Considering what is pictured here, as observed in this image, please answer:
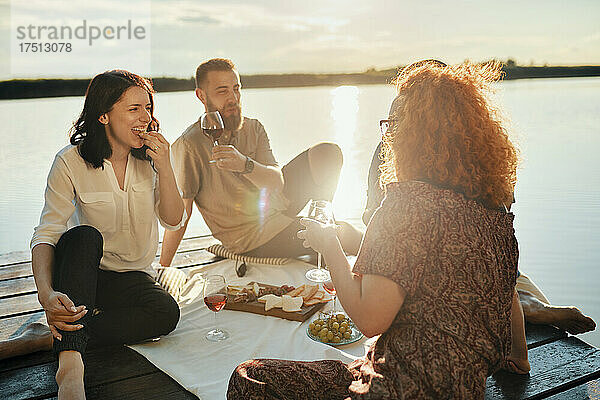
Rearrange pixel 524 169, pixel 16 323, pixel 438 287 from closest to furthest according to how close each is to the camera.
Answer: pixel 438 287
pixel 16 323
pixel 524 169

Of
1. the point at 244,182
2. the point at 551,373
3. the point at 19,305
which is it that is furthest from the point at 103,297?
the point at 551,373

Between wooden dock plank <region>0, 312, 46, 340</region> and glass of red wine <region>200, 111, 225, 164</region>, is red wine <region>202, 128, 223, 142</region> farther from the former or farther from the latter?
wooden dock plank <region>0, 312, 46, 340</region>

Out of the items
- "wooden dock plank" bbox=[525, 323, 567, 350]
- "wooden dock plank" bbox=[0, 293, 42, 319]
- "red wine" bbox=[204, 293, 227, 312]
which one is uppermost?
"red wine" bbox=[204, 293, 227, 312]

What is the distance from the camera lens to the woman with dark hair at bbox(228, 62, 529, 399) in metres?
1.62

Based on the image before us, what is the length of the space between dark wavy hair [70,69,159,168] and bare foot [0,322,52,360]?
762 mm

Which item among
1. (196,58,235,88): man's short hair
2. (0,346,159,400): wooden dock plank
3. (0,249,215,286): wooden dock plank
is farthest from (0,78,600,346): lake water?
(0,346,159,400): wooden dock plank

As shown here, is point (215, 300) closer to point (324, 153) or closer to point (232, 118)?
point (232, 118)

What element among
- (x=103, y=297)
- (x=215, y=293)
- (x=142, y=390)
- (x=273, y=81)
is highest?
(x=273, y=81)

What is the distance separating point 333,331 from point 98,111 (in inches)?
55.4

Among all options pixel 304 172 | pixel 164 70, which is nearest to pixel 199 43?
pixel 164 70

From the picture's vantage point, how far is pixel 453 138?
5.52ft

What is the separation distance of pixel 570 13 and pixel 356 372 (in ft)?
79.2

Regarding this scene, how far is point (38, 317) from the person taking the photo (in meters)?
3.01

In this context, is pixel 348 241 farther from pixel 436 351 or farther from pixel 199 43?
pixel 199 43
